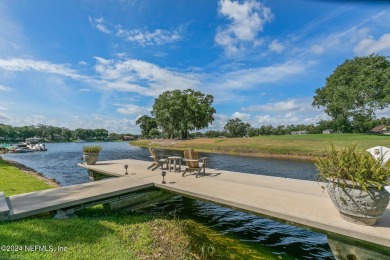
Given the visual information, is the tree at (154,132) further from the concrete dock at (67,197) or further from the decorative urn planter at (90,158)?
the concrete dock at (67,197)

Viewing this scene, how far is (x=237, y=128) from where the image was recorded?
85.6m

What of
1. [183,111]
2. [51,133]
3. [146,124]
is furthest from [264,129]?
[51,133]

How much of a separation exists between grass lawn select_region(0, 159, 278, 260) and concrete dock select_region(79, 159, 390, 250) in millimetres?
891

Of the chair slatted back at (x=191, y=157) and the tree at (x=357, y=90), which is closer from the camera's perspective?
the chair slatted back at (x=191, y=157)

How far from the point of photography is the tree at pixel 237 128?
8538 cm

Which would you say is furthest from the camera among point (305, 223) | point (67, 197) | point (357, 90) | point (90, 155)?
point (357, 90)

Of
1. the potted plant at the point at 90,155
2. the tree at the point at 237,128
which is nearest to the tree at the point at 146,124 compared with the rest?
the tree at the point at 237,128

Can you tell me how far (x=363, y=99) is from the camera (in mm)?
35750

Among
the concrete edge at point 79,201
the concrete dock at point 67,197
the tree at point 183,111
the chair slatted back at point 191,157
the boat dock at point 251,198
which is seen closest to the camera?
the boat dock at point 251,198

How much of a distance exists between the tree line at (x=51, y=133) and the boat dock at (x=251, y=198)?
10363cm

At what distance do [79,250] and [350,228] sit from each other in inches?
174

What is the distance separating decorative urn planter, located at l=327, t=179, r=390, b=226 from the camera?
343 cm

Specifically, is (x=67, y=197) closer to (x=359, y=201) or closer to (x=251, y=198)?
(x=251, y=198)

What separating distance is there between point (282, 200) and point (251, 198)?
2.30ft
